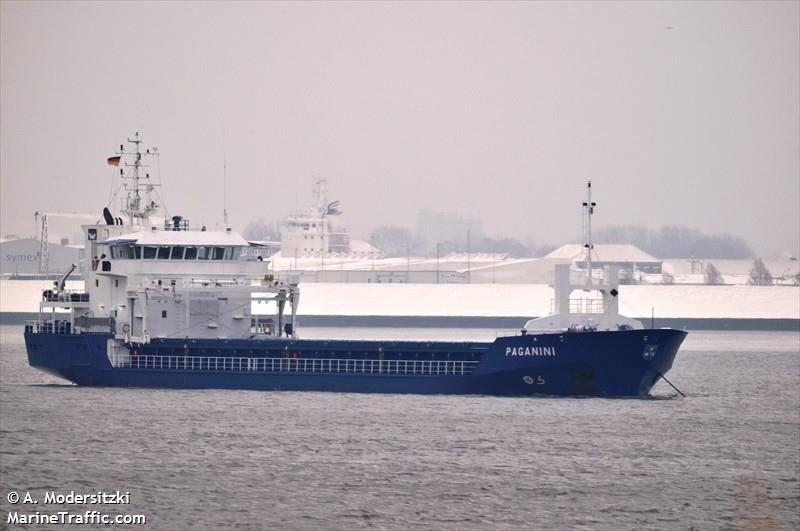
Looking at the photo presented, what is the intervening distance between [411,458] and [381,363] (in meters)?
14.8

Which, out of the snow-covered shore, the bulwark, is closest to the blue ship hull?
the bulwark

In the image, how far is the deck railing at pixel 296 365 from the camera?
175 ft

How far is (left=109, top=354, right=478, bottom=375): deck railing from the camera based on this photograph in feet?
175

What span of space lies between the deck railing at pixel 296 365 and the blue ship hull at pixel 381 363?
1.3 inches

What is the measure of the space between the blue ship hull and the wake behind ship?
0.15 ft

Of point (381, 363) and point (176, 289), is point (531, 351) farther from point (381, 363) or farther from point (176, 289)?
point (176, 289)

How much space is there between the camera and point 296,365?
5472 centimetres

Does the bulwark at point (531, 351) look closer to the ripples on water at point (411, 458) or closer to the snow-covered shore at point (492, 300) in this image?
the ripples on water at point (411, 458)

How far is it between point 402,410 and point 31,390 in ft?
51.4

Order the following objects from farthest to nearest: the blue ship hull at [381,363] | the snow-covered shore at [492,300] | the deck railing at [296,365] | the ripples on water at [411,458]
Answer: the snow-covered shore at [492,300]
the deck railing at [296,365]
the blue ship hull at [381,363]
the ripples on water at [411,458]

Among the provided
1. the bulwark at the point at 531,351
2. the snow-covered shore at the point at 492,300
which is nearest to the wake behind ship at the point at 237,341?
the bulwark at the point at 531,351

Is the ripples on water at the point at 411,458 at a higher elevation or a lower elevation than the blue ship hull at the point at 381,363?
lower

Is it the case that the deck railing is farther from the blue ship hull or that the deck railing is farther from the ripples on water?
the ripples on water

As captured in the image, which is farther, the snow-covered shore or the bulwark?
the snow-covered shore
